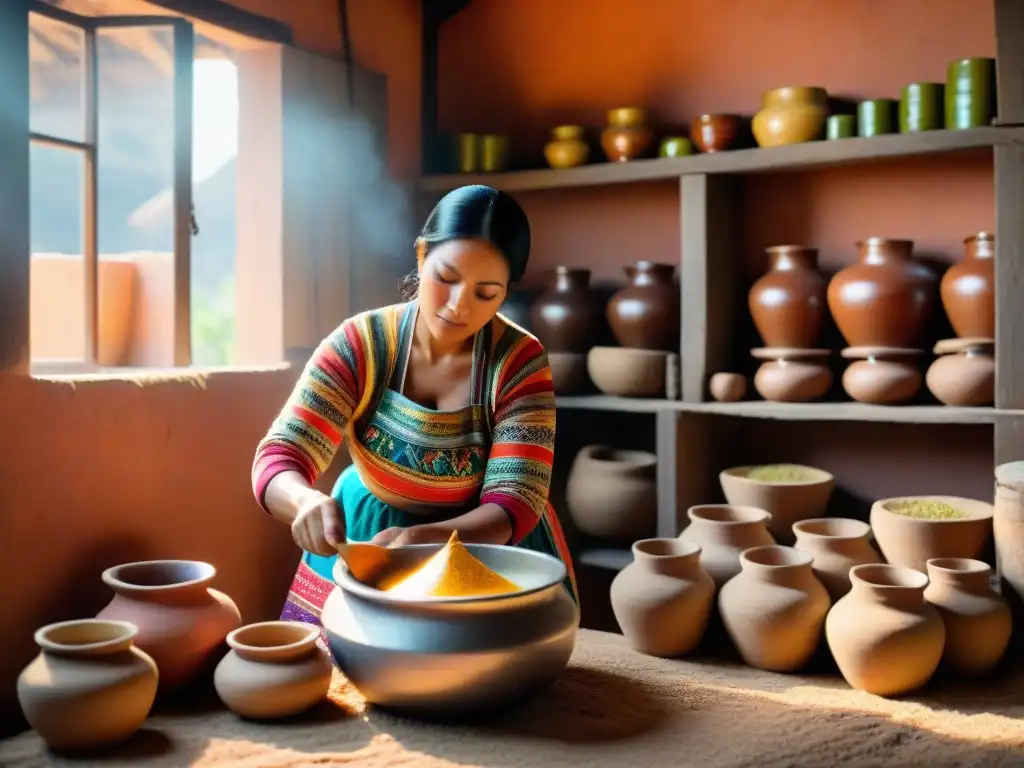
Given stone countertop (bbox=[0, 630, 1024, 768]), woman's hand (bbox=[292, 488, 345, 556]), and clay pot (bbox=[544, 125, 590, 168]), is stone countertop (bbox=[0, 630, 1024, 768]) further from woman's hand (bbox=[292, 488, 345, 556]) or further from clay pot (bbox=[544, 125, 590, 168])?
clay pot (bbox=[544, 125, 590, 168])

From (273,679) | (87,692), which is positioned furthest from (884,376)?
(87,692)

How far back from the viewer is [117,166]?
124 inches

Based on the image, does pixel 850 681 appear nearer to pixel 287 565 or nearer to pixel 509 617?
pixel 509 617

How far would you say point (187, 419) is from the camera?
2.61 metres

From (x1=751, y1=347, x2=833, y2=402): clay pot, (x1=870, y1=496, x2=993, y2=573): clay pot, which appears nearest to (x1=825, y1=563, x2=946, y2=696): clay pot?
(x1=870, y1=496, x2=993, y2=573): clay pot

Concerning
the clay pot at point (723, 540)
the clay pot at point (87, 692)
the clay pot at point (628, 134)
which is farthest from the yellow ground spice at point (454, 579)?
the clay pot at point (628, 134)

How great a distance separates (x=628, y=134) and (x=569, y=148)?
0.77ft

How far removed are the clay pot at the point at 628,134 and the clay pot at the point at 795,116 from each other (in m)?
0.44

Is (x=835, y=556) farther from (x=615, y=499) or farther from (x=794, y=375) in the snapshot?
(x=615, y=499)

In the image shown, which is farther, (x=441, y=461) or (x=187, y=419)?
(x=187, y=419)

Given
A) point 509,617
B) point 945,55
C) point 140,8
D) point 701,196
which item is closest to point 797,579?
point 509,617

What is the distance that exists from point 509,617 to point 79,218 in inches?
75.8

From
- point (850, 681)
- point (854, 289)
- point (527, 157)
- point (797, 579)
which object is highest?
point (527, 157)

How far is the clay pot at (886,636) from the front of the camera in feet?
6.45
